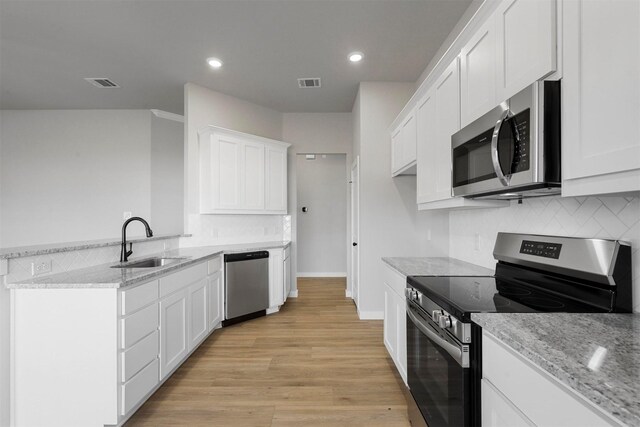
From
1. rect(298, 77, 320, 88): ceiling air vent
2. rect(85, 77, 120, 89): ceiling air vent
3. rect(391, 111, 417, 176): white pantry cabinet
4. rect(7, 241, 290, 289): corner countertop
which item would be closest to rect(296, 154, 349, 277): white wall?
rect(298, 77, 320, 88): ceiling air vent

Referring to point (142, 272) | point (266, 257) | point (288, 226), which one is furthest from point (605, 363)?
point (288, 226)

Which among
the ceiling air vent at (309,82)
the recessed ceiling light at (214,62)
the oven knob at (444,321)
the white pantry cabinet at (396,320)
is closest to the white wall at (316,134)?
the ceiling air vent at (309,82)

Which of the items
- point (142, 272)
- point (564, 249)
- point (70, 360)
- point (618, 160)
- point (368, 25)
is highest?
point (368, 25)

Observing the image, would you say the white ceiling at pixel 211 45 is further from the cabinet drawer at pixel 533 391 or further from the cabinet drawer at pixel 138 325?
the cabinet drawer at pixel 533 391

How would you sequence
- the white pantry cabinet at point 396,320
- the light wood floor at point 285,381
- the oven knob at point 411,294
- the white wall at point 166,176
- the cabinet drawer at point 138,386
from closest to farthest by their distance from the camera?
the oven knob at point 411,294 → the cabinet drawer at point 138,386 → the light wood floor at point 285,381 → the white pantry cabinet at point 396,320 → the white wall at point 166,176

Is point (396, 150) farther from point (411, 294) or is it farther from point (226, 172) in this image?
point (226, 172)

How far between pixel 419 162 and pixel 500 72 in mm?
1149

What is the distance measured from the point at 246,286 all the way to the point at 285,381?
4.97 ft

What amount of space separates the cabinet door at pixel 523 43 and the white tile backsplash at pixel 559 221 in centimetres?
61

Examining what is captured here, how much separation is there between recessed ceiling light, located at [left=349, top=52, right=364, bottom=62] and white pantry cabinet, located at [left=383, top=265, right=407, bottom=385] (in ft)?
7.38

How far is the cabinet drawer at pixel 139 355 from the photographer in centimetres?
179

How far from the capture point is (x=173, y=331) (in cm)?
235

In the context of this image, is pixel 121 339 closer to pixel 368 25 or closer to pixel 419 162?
pixel 419 162

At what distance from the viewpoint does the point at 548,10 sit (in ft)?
3.56
